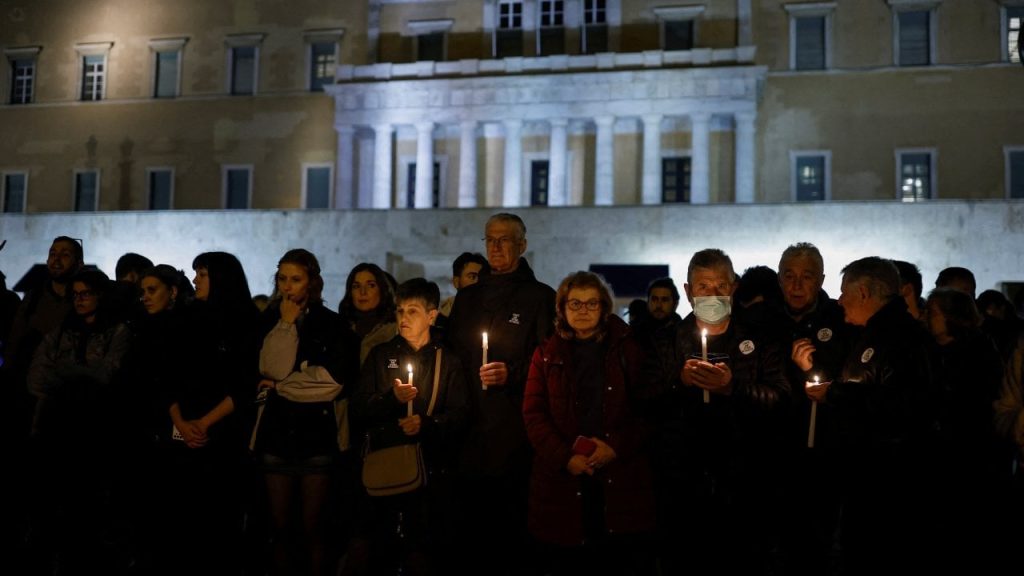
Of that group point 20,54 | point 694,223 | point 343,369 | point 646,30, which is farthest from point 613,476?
point 20,54

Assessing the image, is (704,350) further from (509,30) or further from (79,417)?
(509,30)

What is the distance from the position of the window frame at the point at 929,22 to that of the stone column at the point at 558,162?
10651mm

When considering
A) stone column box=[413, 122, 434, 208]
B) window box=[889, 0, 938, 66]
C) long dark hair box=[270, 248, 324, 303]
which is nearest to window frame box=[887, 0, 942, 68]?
window box=[889, 0, 938, 66]

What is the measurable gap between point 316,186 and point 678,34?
527 inches

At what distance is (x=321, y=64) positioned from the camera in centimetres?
3269

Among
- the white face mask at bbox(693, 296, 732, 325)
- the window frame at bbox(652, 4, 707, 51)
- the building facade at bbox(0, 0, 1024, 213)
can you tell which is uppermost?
the window frame at bbox(652, 4, 707, 51)

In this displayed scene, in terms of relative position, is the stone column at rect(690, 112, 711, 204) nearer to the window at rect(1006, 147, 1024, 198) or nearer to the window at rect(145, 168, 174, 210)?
the window at rect(1006, 147, 1024, 198)

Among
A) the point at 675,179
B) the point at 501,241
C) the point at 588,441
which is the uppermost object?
the point at 675,179

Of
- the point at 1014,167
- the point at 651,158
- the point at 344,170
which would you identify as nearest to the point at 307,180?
the point at 344,170

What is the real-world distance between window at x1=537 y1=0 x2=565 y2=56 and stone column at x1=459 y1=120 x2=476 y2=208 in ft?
12.2

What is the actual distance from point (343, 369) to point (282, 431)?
21.4 inches

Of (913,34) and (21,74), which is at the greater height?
(913,34)

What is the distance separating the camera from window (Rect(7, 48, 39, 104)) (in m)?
35.1

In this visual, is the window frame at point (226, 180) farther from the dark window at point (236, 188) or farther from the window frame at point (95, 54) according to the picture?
the window frame at point (95, 54)
